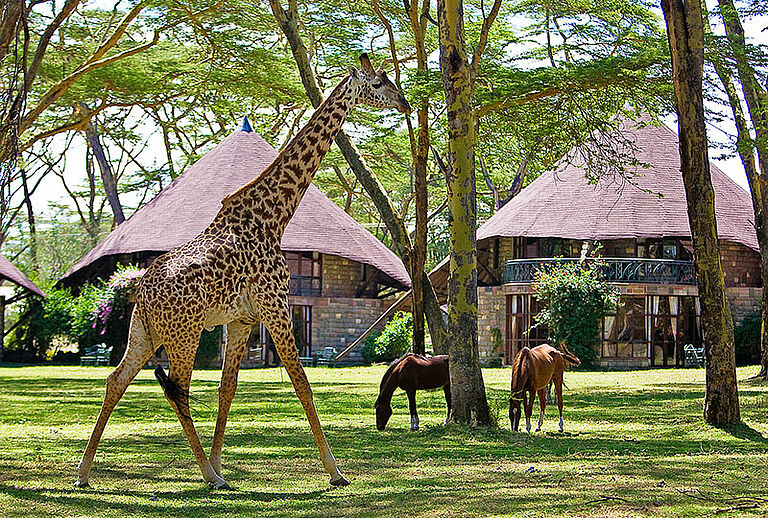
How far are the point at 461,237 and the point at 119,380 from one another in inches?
192

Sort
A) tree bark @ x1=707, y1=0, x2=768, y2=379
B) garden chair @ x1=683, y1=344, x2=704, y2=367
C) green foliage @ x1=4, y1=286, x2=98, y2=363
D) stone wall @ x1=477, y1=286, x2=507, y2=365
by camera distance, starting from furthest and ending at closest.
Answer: stone wall @ x1=477, y1=286, x2=507, y2=365 → green foliage @ x1=4, y1=286, x2=98, y2=363 → garden chair @ x1=683, y1=344, x2=704, y2=367 → tree bark @ x1=707, y1=0, x2=768, y2=379

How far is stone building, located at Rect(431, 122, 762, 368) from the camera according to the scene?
32.1 m

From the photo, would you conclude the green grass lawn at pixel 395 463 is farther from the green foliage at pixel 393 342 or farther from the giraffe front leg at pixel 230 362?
the green foliage at pixel 393 342

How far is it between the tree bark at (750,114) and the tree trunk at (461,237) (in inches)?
297

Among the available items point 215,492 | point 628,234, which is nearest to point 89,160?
point 628,234

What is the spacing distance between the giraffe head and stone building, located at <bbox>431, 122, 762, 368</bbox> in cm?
2147

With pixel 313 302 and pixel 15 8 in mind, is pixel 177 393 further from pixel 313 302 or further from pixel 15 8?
pixel 313 302

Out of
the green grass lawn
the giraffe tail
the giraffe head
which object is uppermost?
the giraffe head

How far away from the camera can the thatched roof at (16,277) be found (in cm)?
3541

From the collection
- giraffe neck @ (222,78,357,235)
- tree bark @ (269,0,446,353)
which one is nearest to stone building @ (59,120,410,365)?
tree bark @ (269,0,446,353)

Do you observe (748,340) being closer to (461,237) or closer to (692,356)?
(692,356)

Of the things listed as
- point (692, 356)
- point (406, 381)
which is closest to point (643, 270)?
point (692, 356)

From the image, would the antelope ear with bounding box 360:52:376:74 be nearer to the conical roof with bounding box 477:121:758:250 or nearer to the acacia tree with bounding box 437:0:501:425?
the acacia tree with bounding box 437:0:501:425

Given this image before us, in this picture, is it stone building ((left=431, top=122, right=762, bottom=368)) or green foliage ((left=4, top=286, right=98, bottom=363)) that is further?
green foliage ((left=4, top=286, right=98, bottom=363))
